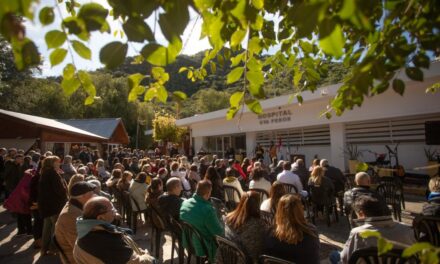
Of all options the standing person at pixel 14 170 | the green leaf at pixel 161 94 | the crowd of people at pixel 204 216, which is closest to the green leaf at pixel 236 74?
the green leaf at pixel 161 94

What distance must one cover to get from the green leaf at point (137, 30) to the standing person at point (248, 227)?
279cm

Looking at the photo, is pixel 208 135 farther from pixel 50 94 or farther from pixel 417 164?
pixel 50 94

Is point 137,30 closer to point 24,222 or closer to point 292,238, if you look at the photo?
point 292,238

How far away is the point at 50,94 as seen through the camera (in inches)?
1476

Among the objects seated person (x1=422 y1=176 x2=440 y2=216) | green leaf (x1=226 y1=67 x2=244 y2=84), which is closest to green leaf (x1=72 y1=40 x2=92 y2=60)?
green leaf (x1=226 y1=67 x2=244 y2=84)

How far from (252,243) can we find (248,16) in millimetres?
2881

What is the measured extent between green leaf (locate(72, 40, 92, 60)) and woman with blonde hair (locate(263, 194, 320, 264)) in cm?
A: 258

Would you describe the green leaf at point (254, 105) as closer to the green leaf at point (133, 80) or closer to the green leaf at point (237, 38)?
the green leaf at point (237, 38)

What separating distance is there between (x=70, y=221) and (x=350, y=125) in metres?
14.6

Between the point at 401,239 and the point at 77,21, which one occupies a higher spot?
the point at 77,21

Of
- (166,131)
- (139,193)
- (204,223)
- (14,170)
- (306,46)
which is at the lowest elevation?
(204,223)

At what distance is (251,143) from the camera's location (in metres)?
21.9

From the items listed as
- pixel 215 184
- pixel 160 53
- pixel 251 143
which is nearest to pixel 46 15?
pixel 160 53

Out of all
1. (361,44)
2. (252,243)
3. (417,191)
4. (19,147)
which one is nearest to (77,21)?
(361,44)
